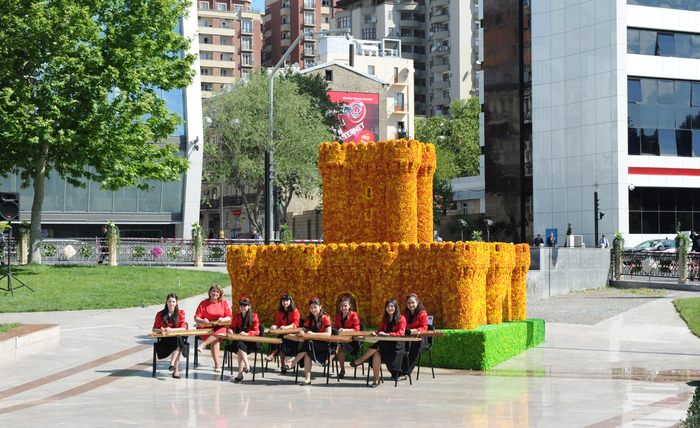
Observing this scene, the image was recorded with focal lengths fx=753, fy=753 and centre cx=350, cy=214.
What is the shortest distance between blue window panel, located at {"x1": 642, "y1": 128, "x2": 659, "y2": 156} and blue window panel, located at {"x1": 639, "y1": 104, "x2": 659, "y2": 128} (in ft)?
1.01

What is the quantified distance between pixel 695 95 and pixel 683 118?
1.78 meters

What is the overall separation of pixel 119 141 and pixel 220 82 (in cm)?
8895

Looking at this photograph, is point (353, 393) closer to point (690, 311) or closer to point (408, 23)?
point (690, 311)

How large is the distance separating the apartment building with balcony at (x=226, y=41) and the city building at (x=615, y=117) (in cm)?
6599

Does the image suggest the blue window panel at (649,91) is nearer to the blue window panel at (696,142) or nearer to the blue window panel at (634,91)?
the blue window panel at (634,91)

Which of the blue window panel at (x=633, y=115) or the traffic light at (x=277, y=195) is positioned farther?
the blue window panel at (x=633, y=115)

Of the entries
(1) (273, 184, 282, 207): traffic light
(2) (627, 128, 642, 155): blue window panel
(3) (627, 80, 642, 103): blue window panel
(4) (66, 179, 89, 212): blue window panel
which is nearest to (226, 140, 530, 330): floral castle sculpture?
(1) (273, 184, 282, 207): traffic light

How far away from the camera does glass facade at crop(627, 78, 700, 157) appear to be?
45125 mm

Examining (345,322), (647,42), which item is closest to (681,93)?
(647,42)

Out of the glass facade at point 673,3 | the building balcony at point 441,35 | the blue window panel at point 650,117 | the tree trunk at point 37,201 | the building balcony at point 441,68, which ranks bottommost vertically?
the tree trunk at point 37,201

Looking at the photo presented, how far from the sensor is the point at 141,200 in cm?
4625

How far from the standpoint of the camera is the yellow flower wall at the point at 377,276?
1296 centimetres

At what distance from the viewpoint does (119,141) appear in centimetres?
2609

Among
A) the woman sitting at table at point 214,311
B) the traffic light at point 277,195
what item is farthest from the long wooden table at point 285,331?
the traffic light at point 277,195
